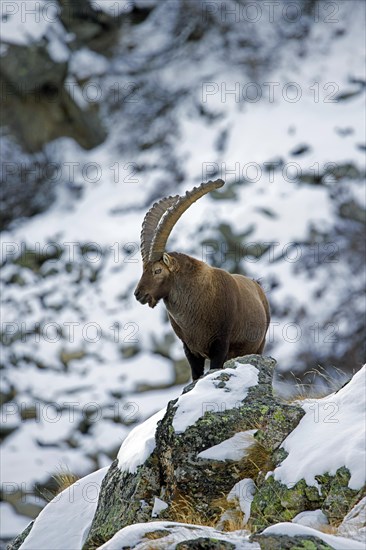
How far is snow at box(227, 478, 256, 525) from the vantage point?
6238mm

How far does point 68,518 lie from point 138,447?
0.96 m

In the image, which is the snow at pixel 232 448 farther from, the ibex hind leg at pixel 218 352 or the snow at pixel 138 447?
the ibex hind leg at pixel 218 352

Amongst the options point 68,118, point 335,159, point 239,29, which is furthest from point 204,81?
point 335,159

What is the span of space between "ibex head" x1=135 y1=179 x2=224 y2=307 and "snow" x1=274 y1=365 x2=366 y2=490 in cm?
266

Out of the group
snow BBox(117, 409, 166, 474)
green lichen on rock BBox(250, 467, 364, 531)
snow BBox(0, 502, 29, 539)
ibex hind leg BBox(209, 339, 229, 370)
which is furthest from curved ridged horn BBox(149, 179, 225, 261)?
snow BBox(0, 502, 29, 539)

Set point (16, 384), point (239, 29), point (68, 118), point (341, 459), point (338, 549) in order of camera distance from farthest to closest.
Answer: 1. point (239, 29)
2. point (68, 118)
3. point (16, 384)
4. point (341, 459)
5. point (338, 549)

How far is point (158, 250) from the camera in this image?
874cm

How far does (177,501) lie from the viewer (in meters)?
6.46

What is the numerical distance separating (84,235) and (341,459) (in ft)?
54.7

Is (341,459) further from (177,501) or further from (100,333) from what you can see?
(100,333)

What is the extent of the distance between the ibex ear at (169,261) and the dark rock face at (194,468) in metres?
2.24

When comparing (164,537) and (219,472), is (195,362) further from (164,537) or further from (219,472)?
(164,537)

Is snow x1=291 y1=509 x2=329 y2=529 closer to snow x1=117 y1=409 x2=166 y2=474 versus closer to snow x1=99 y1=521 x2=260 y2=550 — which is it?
snow x1=99 y1=521 x2=260 y2=550

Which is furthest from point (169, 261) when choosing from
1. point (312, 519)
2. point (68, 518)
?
point (312, 519)
